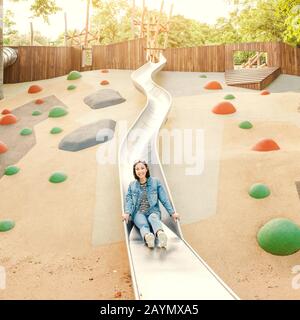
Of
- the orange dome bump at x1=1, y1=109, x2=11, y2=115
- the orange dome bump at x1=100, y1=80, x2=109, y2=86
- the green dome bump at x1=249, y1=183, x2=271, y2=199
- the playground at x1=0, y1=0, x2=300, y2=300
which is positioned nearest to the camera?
Result: the playground at x1=0, y1=0, x2=300, y2=300

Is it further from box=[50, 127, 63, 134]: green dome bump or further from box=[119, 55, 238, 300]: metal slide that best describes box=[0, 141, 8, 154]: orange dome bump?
box=[119, 55, 238, 300]: metal slide

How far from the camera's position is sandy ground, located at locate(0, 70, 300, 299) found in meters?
6.12

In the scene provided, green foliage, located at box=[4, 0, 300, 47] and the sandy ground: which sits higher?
green foliage, located at box=[4, 0, 300, 47]

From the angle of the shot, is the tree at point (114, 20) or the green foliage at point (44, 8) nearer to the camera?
the green foliage at point (44, 8)

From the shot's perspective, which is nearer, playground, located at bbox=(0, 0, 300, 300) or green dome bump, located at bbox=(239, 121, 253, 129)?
playground, located at bbox=(0, 0, 300, 300)

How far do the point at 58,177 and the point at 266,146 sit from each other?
5.40 m

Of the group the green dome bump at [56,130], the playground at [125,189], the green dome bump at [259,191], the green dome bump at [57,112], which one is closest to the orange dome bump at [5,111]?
the playground at [125,189]

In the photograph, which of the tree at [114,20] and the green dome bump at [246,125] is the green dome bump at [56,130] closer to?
the green dome bump at [246,125]

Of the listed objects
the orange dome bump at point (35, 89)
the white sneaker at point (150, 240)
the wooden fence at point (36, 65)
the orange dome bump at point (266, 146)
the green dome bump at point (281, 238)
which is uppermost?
the wooden fence at point (36, 65)

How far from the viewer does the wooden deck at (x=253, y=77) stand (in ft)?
67.6

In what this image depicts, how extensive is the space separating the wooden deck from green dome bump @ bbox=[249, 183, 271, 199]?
521 inches

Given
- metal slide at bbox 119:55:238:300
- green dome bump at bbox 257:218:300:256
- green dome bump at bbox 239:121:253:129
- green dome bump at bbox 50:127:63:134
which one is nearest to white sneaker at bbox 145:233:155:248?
metal slide at bbox 119:55:238:300

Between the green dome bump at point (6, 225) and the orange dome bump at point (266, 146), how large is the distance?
20.5 feet

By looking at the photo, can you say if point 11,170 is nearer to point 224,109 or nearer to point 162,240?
point 162,240
